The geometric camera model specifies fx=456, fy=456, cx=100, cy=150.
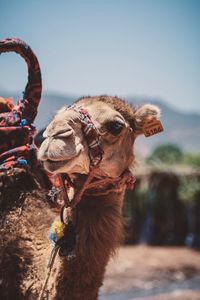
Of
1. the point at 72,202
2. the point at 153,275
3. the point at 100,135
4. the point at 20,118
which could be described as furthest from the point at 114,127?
the point at 153,275

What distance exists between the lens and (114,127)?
2891mm

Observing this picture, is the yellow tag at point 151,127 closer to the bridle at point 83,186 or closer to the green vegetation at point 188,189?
the bridle at point 83,186

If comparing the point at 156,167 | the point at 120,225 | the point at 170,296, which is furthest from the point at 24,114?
the point at 156,167

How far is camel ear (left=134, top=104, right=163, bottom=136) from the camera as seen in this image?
3221 mm

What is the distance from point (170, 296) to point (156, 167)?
5826 mm

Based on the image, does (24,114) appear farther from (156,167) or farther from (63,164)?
(156,167)

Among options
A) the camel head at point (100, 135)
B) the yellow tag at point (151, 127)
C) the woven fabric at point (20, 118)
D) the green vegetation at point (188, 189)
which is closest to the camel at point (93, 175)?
the camel head at point (100, 135)

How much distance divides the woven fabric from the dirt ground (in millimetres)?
6366

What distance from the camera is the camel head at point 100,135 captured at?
8.11 ft

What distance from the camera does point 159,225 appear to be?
14.4 meters

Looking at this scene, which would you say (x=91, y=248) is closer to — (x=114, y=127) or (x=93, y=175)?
(x=93, y=175)

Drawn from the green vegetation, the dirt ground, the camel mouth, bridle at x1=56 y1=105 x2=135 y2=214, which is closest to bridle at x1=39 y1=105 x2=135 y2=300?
bridle at x1=56 y1=105 x2=135 y2=214

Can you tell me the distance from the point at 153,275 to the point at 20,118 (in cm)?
842

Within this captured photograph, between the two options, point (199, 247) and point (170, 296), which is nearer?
point (170, 296)
